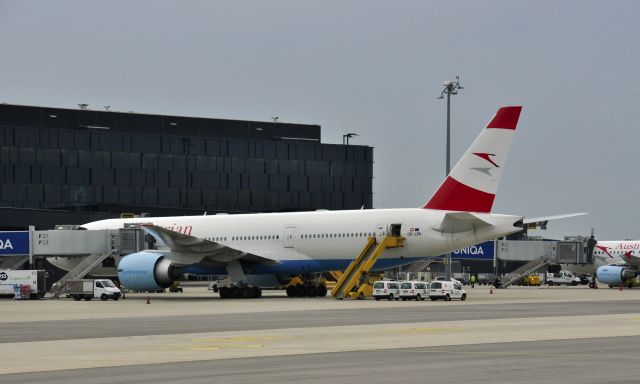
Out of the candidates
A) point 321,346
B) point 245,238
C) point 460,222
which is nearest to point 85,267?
point 245,238

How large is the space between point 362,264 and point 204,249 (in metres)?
9.33

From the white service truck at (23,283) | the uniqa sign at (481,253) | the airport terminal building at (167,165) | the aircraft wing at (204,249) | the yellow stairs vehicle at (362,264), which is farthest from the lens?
the airport terminal building at (167,165)

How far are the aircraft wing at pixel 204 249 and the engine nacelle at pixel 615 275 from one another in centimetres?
3831

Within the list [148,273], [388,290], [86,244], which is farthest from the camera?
[86,244]

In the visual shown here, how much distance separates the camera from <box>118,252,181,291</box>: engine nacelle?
62.8 meters

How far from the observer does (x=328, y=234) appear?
61.4m

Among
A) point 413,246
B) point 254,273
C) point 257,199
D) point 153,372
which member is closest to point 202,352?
point 153,372

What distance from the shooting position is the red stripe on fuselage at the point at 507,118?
57156 mm

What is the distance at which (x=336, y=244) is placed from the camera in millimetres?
61094

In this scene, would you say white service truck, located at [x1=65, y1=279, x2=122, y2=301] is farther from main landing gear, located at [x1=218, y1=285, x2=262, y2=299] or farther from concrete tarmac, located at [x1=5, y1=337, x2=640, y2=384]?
concrete tarmac, located at [x1=5, y1=337, x2=640, y2=384]

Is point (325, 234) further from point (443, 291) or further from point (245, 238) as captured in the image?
point (443, 291)

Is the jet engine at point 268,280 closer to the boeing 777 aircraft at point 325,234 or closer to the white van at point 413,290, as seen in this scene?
the boeing 777 aircraft at point 325,234

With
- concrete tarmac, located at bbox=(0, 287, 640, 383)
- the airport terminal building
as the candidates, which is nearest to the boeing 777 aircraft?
concrete tarmac, located at bbox=(0, 287, 640, 383)

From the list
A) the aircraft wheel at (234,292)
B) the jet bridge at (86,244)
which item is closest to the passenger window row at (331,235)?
the aircraft wheel at (234,292)
